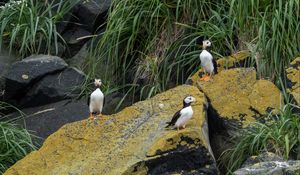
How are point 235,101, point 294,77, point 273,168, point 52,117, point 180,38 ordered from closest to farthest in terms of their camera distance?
point 273,168 < point 235,101 < point 294,77 < point 52,117 < point 180,38

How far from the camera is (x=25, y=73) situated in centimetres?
884

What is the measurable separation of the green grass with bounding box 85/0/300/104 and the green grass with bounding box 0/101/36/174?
1.32 meters

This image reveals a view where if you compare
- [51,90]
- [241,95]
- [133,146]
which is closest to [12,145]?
[51,90]

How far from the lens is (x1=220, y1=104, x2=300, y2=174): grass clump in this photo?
6.84 metres

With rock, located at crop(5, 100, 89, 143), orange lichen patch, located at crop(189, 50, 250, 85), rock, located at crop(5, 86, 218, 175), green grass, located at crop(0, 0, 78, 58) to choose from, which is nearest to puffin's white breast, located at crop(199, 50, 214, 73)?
orange lichen patch, located at crop(189, 50, 250, 85)

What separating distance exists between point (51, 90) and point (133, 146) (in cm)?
232

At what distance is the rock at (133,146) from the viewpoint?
6438 mm

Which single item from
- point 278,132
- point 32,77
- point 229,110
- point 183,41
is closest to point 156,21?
point 183,41

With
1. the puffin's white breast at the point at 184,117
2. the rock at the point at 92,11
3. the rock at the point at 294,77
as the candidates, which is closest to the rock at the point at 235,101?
the rock at the point at 294,77

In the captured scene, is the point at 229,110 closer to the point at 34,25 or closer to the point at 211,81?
the point at 211,81

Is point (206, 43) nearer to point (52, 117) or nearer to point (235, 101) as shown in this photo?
point (235, 101)

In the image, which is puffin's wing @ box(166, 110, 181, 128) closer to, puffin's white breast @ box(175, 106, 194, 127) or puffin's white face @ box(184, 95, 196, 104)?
puffin's white breast @ box(175, 106, 194, 127)

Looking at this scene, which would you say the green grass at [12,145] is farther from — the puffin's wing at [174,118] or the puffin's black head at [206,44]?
the puffin's black head at [206,44]

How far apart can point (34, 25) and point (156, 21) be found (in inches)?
55.5
